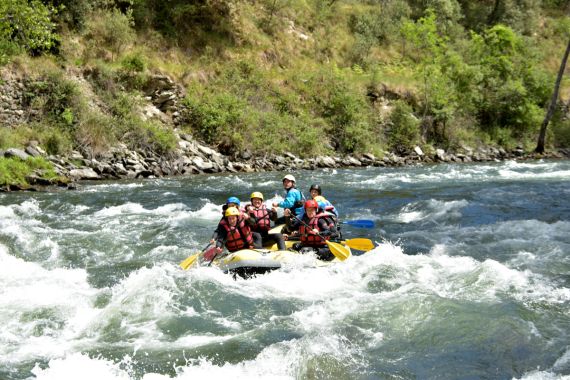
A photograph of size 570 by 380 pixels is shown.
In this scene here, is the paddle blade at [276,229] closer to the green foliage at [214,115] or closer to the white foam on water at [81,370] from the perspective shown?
the white foam on water at [81,370]

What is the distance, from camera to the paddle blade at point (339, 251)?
8.16 m

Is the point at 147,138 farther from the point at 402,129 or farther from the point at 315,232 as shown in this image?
the point at 402,129

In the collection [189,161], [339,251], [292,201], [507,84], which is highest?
[292,201]

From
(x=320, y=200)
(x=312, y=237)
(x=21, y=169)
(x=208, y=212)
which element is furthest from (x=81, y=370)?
(x=21, y=169)

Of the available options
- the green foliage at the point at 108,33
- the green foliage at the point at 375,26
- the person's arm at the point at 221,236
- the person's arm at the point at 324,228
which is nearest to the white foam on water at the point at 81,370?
the person's arm at the point at 221,236

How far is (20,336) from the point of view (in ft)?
18.1

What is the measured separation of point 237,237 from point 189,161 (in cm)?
1109

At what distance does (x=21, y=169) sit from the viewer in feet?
46.9

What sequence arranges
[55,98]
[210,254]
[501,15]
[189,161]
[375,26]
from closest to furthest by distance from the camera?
[210,254] → [55,98] → [189,161] → [375,26] → [501,15]

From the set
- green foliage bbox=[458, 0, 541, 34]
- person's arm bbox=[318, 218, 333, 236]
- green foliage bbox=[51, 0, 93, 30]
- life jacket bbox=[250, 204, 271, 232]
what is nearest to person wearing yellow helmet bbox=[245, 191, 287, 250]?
life jacket bbox=[250, 204, 271, 232]

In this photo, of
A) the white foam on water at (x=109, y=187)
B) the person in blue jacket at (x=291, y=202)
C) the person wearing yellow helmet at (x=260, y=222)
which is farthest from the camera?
the white foam on water at (x=109, y=187)

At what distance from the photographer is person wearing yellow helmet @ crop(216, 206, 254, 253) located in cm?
812

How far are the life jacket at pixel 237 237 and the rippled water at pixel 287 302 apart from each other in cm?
64

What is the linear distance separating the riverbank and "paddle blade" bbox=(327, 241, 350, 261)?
868 centimetres
